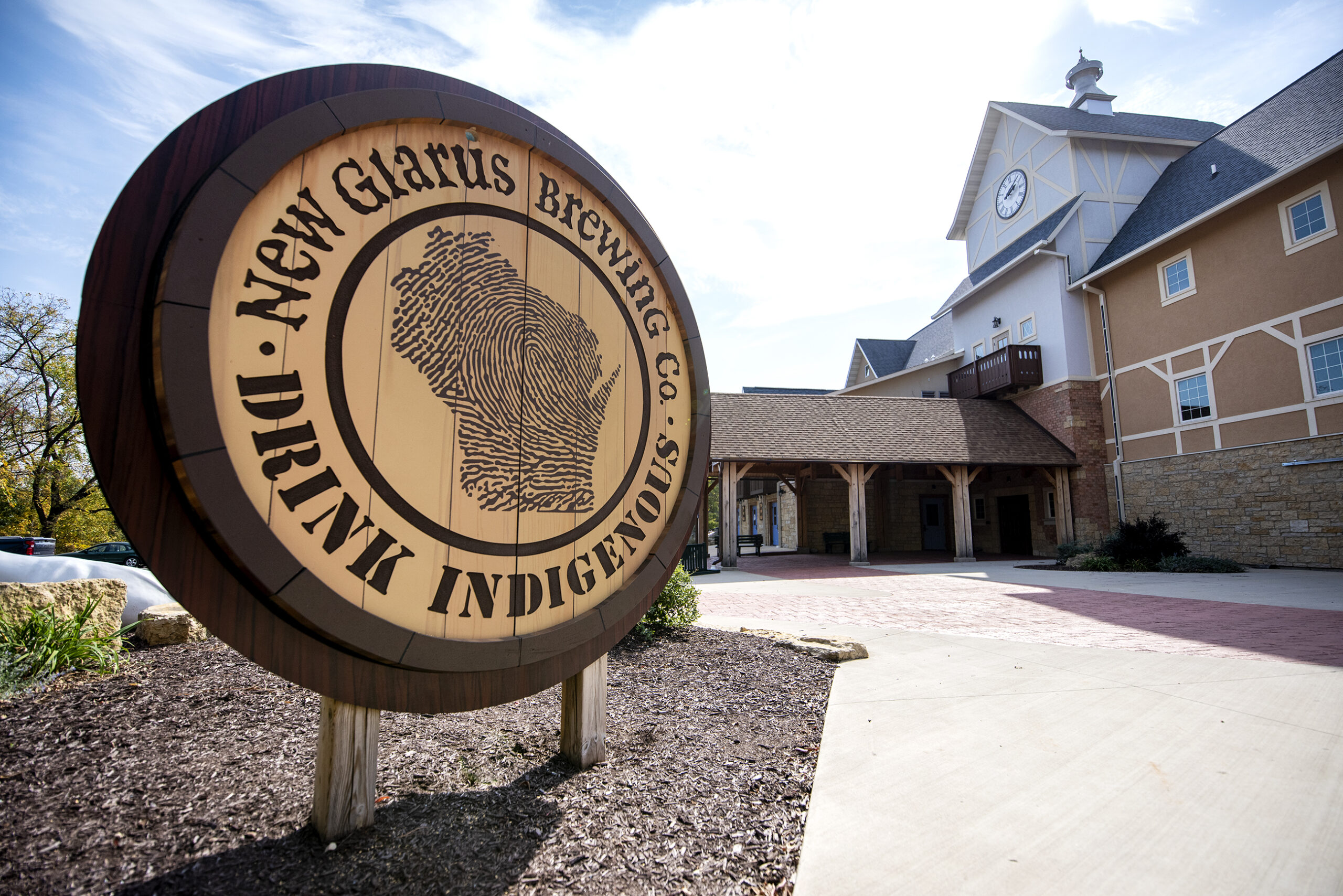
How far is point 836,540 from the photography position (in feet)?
68.6

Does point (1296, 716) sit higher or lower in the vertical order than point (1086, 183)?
lower

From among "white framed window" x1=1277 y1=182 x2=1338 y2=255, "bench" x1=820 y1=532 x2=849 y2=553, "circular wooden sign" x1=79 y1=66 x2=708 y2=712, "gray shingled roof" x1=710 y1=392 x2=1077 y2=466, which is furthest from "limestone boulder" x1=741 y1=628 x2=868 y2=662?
"bench" x1=820 y1=532 x2=849 y2=553

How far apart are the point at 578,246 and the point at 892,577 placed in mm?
11318

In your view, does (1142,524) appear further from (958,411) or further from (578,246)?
(578,246)

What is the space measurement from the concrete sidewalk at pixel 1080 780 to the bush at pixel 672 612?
4.59 feet

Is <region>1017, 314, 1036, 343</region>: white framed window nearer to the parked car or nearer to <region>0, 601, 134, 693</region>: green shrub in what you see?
<region>0, 601, 134, 693</region>: green shrub

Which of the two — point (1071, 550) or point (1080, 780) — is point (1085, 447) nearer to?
point (1071, 550)

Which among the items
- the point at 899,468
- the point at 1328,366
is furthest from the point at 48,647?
the point at 899,468

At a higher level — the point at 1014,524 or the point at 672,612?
the point at 1014,524

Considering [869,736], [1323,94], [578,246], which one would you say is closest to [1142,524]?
[1323,94]

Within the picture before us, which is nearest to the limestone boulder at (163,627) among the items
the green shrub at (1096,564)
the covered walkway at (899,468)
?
the covered walkway at (899,468)

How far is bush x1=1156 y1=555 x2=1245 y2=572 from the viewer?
37.9 ft

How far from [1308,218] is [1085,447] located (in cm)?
642

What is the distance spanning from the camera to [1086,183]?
58.4 feet
